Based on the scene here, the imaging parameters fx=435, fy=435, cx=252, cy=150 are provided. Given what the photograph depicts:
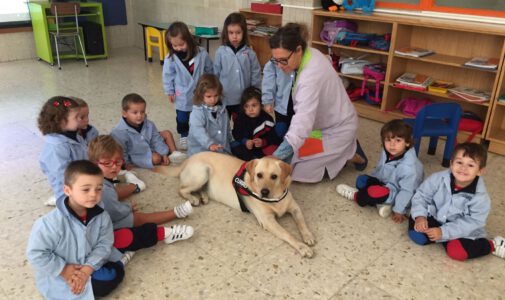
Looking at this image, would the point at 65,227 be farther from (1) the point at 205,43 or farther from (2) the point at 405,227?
(1) the point at 205,43

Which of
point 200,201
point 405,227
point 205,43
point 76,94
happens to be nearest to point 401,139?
point 405,227

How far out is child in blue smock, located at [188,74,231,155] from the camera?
10.7ft

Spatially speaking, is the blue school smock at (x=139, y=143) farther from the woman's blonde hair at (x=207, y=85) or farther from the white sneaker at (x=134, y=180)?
the woman's blonde hair at (x=207, y=85)

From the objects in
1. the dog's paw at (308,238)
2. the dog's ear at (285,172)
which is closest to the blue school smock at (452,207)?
the dog's paw at (308,238)

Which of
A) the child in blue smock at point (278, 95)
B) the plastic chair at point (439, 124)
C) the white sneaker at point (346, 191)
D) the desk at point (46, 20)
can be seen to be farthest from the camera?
the desk at point (46, 20)

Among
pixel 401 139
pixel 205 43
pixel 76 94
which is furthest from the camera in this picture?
pixel 205 43

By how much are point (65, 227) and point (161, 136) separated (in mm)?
1808

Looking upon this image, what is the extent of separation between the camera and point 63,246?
1.87 m

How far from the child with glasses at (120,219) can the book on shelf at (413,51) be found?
278 cm

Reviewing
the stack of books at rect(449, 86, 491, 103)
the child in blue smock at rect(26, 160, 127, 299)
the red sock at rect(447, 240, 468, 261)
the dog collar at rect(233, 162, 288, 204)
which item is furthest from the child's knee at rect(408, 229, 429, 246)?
the stack of books at rect(449, 86, 491, 103)

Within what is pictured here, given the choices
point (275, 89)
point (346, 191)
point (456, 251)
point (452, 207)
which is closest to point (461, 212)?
point (452, 207)

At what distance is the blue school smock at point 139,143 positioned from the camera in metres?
3.29

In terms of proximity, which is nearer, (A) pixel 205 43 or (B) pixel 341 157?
(B) pixel 341 157

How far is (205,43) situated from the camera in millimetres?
6637
